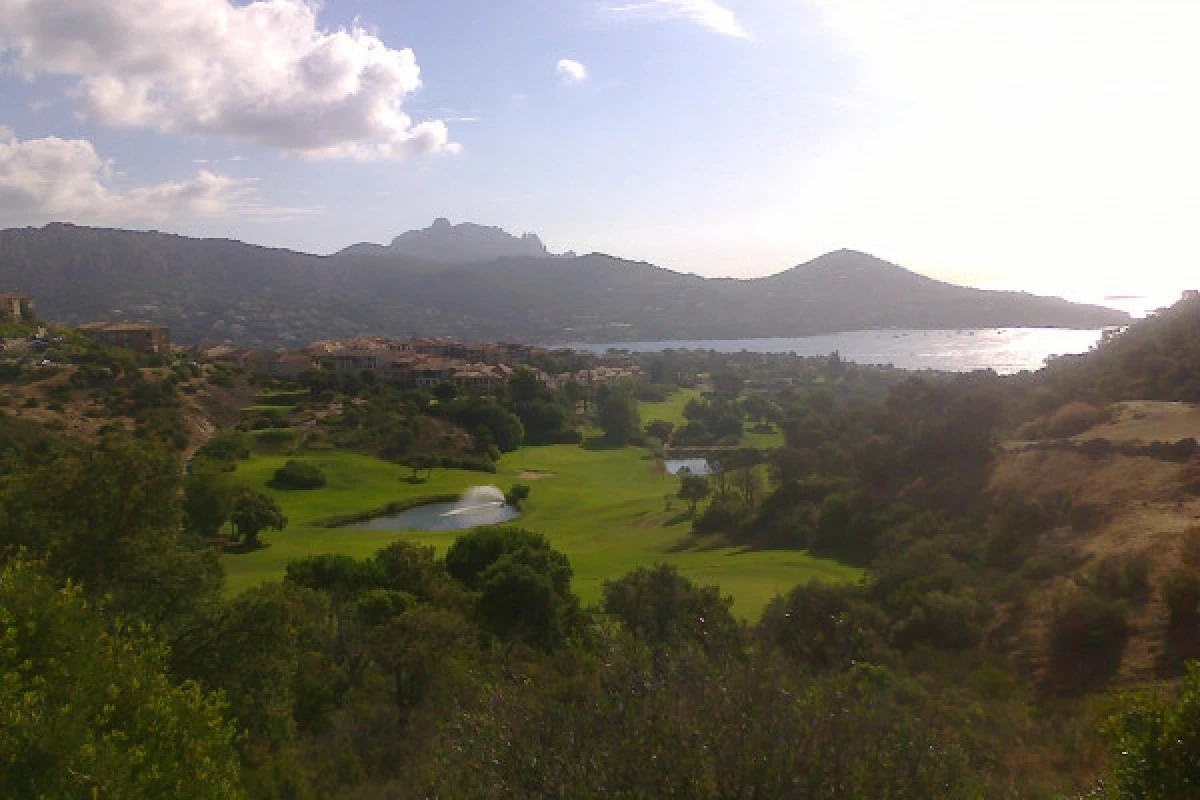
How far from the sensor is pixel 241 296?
15450 centimetres

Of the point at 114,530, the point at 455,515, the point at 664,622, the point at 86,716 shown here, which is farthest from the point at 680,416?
the point at 86,716

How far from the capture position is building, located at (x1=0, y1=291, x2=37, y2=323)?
213 ft

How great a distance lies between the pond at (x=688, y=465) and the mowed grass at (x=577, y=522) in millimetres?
1789

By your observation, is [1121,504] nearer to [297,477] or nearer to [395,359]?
[297,477]

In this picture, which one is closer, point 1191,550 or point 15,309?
point 1191,550

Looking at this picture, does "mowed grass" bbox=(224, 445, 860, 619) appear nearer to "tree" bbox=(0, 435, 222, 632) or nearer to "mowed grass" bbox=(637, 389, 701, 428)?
"tree" bbox=(0, 435, 222, 632)

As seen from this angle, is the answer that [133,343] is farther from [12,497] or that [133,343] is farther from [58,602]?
[58,602]

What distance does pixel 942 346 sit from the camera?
12962 centimetres

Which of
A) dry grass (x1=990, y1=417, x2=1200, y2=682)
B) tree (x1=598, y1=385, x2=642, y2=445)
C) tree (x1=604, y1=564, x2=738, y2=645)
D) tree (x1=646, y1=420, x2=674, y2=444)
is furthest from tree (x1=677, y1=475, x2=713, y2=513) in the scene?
tree (x1=646, y1=420, x2=674, y2=444)

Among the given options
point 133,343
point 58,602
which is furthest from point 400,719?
point 133,343

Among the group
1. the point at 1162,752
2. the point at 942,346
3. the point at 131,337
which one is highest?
the point at 942,346

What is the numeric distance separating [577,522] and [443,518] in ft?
20.3

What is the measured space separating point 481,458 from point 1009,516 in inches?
1425

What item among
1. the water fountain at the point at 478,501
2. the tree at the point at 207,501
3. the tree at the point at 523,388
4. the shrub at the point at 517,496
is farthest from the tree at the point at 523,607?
the tree at the point at 523,388
